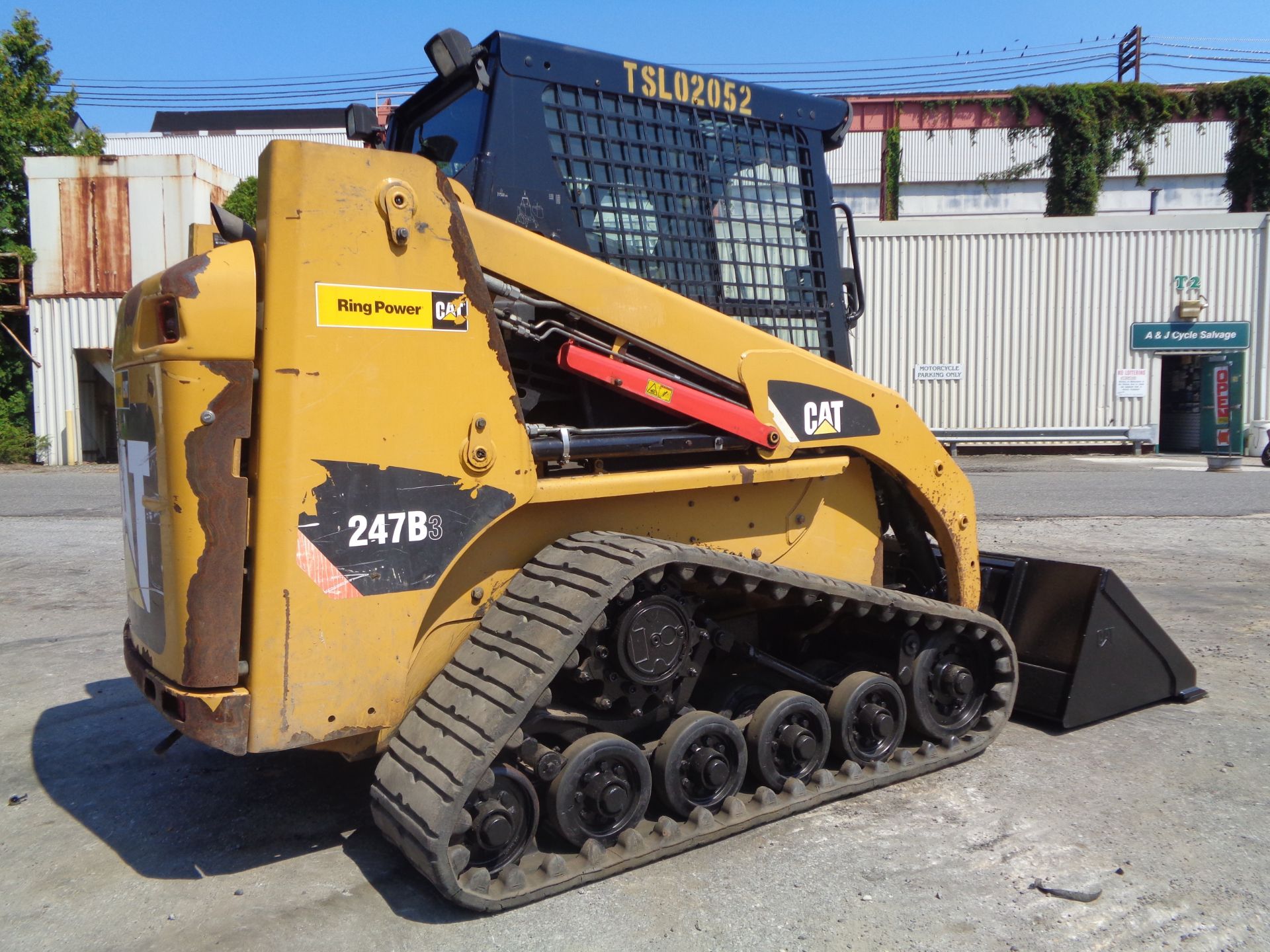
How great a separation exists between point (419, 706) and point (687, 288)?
1.93 meters

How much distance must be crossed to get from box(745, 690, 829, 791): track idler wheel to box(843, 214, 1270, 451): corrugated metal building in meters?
17.7

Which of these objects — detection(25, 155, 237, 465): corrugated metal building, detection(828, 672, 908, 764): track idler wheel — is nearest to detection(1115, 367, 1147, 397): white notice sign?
detection(828, 672, 908, 764): track idler wheel

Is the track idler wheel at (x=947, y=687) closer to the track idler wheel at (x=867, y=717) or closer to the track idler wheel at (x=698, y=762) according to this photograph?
the track idler wheel at (x=867, y=717)

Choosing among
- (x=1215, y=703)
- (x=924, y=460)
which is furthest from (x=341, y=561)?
(x=1215, y=703)

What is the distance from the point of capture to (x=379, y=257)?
305 centimetres

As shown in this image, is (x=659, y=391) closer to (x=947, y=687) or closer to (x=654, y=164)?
(x=654, y=164)

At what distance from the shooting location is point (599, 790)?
3.28 m

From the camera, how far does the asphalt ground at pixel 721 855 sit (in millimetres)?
2934

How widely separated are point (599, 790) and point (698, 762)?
432mm

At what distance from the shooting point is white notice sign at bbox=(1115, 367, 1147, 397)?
20688mm

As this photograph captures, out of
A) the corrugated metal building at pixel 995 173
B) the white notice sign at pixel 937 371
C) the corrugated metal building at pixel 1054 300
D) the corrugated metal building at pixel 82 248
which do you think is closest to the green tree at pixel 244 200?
the corrugated metal building at pixel 82 248

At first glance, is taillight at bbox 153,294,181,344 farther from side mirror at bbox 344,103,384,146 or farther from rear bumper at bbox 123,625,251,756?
side mirror at bbox 344,103,384,146

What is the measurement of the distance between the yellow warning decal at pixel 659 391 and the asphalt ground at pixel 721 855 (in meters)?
1.61

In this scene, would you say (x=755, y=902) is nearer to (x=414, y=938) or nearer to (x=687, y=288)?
(x=414, y=938)
